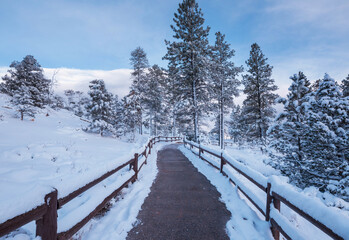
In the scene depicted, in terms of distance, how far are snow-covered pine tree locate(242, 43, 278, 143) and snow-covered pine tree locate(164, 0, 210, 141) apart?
6.03m

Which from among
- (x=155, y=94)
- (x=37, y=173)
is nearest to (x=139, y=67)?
(x=155, y=94)

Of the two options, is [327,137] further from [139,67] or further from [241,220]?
[139,67]

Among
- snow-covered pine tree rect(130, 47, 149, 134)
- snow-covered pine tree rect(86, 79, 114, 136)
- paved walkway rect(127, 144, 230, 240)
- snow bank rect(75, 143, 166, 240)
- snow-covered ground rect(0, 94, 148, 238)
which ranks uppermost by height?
snow-covered pine tree rect(130, 47, 149, 134)

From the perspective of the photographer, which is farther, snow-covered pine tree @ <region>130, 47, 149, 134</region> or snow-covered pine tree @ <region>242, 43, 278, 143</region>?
snow-covered pine tree @ <region>130, 47, 149, 134</region>

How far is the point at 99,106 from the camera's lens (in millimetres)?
19828

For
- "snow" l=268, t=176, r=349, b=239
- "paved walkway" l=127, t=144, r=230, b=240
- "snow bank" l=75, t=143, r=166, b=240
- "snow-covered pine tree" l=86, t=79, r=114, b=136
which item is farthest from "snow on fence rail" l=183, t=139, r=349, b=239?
"snow-covered pine tree" l=86, t=79, r=114, b=136

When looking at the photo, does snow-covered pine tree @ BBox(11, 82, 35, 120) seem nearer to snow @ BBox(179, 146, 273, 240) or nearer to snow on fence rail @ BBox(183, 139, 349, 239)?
snow @ BBox(179, 146, 273, 240)

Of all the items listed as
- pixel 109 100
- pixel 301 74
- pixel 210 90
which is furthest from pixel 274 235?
pixel 109 100

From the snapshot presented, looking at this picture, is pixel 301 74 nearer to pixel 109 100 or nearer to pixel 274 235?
pixel 274 235

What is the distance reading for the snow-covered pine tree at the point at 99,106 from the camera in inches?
775

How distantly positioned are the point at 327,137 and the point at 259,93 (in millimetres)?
13542

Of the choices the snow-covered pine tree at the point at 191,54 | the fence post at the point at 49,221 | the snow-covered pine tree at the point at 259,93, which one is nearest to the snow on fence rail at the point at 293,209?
the fence post at the point at 49,221

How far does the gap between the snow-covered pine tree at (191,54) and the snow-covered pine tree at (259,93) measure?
603 cm

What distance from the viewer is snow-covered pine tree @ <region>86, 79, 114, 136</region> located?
19688 mm
